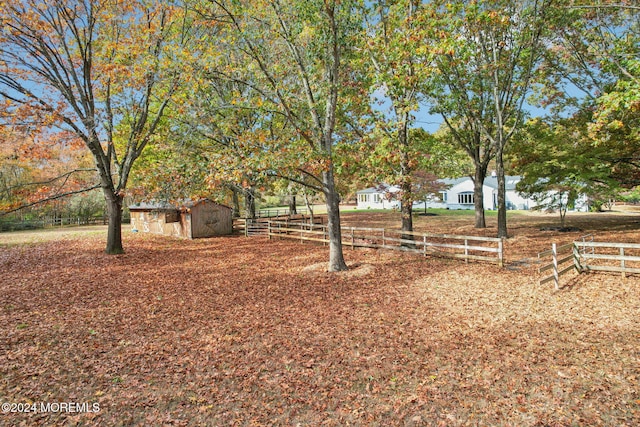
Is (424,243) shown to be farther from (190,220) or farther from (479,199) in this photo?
(190,220)

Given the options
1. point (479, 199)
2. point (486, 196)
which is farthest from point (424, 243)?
point (486, 196)

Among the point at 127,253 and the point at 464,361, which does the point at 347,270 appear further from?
the point at 127,253

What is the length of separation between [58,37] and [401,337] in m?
18.7

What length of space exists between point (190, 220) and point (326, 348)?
19.4 m

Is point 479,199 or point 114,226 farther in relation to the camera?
point 479,199

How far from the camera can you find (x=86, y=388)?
516 centimetres

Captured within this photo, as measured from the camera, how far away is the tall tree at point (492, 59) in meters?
13.9

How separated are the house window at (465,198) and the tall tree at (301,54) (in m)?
40.6

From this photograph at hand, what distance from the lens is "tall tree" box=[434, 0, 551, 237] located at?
546 inches

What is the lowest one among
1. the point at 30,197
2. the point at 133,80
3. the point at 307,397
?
the point at 307,397

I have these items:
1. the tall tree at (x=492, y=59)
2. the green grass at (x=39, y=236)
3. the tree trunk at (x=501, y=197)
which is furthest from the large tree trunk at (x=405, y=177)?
the green grass at (x=39, y=236)

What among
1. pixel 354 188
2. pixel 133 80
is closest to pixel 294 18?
pixel 133 80

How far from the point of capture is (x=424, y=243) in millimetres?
14398

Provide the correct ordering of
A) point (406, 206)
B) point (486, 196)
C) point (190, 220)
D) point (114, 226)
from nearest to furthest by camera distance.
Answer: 1. point (406, 206)
2. point (114, 226)
3. point (190, 220)
4. point (486, 196)
